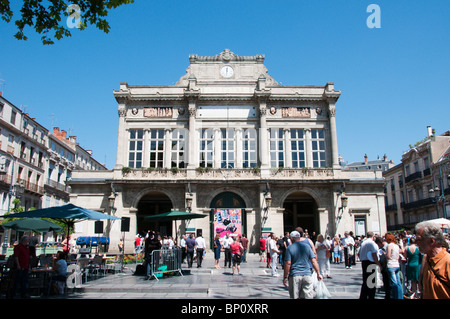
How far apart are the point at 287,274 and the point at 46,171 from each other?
4518 centimetres

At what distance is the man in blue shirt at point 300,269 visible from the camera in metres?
6.99

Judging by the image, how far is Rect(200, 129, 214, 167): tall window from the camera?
30281mm

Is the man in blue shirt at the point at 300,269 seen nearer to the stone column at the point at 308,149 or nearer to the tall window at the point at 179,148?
the tall window at the point at 179,148

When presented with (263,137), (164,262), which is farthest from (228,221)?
(164,262)

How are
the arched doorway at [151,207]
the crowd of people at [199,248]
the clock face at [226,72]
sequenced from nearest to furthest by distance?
the crowd of people at [199,248] < the arched doorway at [151,207] < the clock face at [226,72]

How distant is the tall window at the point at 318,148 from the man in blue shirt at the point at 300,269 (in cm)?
2414

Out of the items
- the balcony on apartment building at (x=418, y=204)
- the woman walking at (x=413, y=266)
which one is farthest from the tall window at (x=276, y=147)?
the balcony on apartment building at (x=418, y=204)

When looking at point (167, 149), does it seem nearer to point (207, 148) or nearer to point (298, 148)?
point (207, 148)

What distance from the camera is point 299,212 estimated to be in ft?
107

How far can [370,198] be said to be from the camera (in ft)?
98.4

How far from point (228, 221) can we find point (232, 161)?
504 centimetres

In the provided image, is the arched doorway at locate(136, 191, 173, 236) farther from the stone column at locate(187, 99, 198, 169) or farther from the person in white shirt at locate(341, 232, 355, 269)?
→ the person in white shirt at locate(341, 232, 355, 269)
